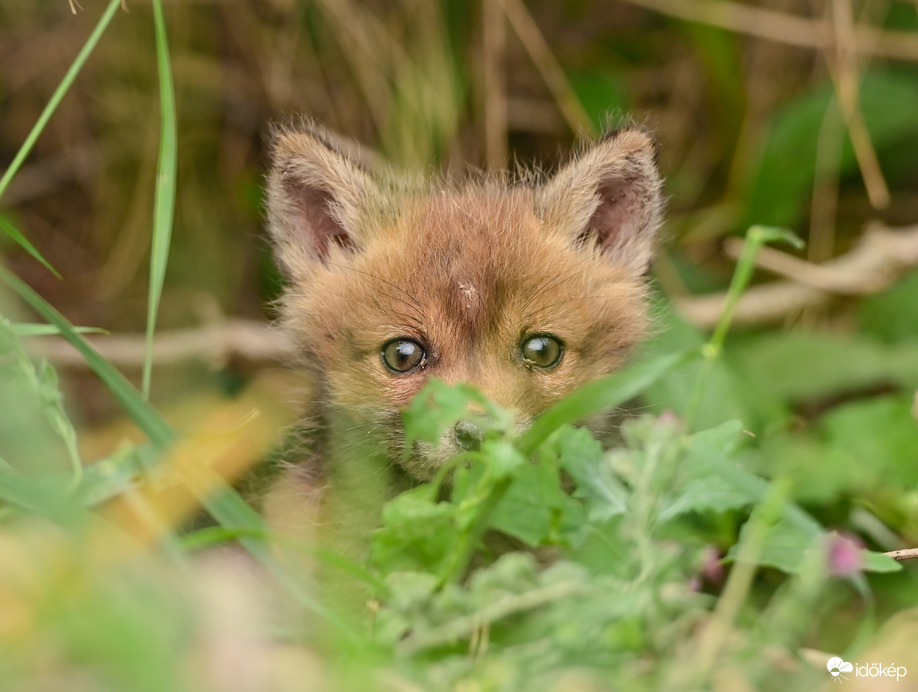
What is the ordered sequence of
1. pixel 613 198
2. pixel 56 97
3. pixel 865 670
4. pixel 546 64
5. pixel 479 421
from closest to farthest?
pixel 865 670, pixel 479 421, pixel 56 97, pixel 613 198, pixel 546 64

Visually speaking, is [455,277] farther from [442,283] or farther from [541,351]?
[541,351]

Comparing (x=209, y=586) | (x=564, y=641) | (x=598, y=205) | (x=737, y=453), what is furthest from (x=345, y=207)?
(x=564, y=641)

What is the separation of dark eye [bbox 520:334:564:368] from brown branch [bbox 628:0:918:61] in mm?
2401

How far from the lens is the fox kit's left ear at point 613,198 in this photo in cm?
277

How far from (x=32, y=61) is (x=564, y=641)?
4234mm

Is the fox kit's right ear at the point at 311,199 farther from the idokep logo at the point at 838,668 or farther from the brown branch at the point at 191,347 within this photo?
the idokep logo at the point at 838,668

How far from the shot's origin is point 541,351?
8.39 ft

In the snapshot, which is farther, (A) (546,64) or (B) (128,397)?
(A) (546,64)

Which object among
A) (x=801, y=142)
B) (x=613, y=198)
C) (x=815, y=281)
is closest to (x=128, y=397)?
(x=613, y=198)

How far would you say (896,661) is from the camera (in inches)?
62.6

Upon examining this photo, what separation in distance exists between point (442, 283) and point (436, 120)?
6.47 feet

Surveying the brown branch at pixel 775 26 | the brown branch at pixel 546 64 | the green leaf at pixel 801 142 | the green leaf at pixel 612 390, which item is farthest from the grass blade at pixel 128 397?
the brown branch at pixel 775 26

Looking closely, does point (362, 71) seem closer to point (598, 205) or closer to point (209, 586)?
point (598, 205)

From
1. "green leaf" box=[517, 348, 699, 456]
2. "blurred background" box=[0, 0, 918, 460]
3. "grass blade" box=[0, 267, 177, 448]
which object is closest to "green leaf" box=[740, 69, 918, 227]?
"blurred background" box=[0, 0, 918, 460]
